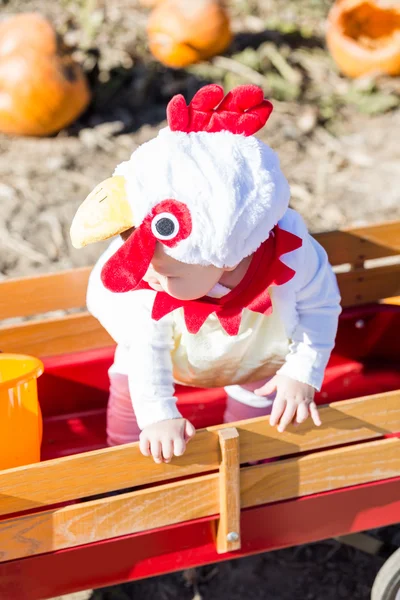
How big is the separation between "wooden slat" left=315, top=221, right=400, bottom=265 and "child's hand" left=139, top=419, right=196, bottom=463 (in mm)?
749

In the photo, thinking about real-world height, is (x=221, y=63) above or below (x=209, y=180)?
below

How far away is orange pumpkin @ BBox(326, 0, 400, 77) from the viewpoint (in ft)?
12.8

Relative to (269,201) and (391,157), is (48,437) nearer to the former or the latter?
(269,201)

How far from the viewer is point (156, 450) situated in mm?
1375

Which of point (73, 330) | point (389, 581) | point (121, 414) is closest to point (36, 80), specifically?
point (73, 330)

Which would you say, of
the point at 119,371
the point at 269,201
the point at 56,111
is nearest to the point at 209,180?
the point at 269,201

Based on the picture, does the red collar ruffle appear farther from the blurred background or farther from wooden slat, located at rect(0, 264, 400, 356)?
the blurred background

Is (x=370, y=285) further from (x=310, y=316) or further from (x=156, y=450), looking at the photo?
(x=156, y=450)

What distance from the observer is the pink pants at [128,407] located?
6.04 ft

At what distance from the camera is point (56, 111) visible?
3.43m

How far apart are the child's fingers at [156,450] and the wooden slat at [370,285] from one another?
0.88m

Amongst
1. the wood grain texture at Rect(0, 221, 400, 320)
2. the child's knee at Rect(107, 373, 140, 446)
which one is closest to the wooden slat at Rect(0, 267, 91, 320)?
the wood grain texture at Rect(0, 221, 400, 320)

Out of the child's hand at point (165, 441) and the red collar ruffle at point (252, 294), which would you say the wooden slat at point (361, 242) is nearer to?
the red collar ruffle at point (252, 294)

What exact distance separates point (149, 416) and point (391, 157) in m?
2.39
